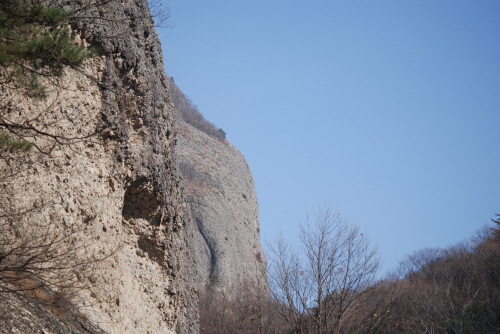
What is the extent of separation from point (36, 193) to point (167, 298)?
441 centimetres

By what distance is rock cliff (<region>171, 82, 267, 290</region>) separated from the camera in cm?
4728

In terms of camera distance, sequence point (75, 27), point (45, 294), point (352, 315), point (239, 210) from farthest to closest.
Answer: point (239, 210)
point (352, 315)
point (75, 27)
point (45, 294)

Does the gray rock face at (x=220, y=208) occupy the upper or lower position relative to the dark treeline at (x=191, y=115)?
lower

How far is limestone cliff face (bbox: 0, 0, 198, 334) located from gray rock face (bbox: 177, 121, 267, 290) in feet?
97.7

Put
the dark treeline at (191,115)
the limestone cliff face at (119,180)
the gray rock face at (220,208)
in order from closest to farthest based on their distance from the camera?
the limestone cliff face at (119,180)
the gray rock face at (220,208)
the dark treeline at (191,115)

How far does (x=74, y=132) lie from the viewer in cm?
923

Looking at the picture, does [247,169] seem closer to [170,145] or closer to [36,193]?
[170,145]

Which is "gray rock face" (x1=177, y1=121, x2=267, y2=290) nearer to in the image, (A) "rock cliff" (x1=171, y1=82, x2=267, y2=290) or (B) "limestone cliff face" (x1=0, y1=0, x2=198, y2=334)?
(A) "rock cliff" (x1=171, y1=82, x2=267, y2=290)

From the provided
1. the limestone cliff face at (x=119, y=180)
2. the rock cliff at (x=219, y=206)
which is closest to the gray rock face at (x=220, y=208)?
the rock cliff at (x=219, y=206)

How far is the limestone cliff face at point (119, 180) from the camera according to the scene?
8539mm

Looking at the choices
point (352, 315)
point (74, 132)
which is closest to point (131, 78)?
point (74, 132)

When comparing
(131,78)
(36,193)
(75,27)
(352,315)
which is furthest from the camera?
(352,315)

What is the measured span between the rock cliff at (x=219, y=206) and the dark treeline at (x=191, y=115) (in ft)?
0.59

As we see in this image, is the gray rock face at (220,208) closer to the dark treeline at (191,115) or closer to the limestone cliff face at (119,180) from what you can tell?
the dark treeline at (191,115)
